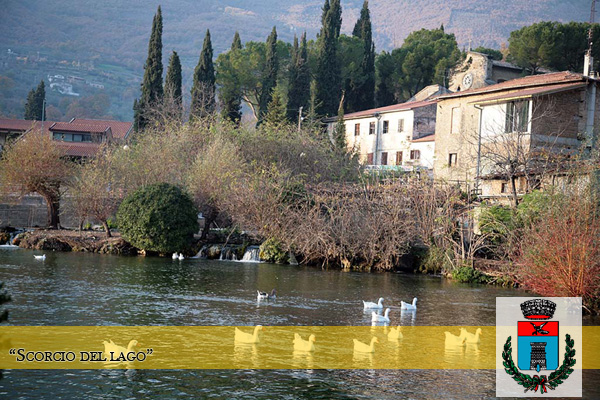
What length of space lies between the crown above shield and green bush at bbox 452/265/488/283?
8.60 meters

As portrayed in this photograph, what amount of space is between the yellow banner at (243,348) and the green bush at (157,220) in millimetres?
18356

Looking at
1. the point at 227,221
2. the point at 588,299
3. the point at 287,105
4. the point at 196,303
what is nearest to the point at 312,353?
the point at 196,303

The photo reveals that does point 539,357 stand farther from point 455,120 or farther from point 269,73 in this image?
point 269,73

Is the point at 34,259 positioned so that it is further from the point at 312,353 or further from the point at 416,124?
the point at 416,124

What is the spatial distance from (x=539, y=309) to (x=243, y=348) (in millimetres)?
9707

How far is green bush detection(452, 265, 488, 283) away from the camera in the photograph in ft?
101

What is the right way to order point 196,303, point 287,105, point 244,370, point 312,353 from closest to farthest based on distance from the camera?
1. point 244,370
2. point 312,353
3. point 196,303
4. point 287,105

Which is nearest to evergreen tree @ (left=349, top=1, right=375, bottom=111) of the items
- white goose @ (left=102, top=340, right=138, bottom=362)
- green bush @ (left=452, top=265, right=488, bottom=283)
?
green bush @ (left=452, top=265, right=488, bottom=283)

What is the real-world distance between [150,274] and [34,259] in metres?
7.05

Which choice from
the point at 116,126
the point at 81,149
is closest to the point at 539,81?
the point at 81,149

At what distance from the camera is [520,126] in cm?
4034

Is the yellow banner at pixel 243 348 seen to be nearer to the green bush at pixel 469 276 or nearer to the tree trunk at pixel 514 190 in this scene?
the green bush at pixel 469 276

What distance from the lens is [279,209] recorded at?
35969mm

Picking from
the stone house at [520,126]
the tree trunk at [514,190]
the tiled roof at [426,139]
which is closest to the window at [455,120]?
the stone house at [520,126]
